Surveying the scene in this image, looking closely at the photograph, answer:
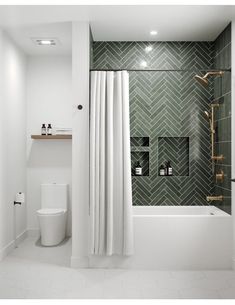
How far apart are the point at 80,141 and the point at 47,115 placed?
4.78 ft

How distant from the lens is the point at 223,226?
3.36 m

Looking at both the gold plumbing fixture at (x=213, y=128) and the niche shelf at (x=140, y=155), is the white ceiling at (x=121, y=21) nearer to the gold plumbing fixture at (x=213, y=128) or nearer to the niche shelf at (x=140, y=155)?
the gold plumbing fixture at (x=213, y=128)

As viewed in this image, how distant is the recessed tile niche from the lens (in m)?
4.17

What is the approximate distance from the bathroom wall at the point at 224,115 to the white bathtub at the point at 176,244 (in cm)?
37

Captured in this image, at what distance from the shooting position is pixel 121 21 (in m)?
3.41

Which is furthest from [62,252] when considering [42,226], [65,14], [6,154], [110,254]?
[65,14]

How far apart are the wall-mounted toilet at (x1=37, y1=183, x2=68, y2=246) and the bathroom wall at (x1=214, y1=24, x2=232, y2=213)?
2043mm

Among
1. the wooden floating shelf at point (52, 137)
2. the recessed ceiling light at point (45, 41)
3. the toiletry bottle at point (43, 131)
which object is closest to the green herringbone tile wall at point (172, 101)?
the recessed ceiling light at point (45, 41)

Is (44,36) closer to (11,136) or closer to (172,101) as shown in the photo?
(11,136)

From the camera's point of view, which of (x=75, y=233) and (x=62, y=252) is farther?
(x=62, y=252)

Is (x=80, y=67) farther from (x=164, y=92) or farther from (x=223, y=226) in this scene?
Result: (x=223, y=226)

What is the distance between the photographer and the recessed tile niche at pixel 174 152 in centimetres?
417

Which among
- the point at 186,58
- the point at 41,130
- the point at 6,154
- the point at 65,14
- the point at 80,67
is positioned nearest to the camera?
the point at 65,14

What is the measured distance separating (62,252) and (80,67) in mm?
2217
